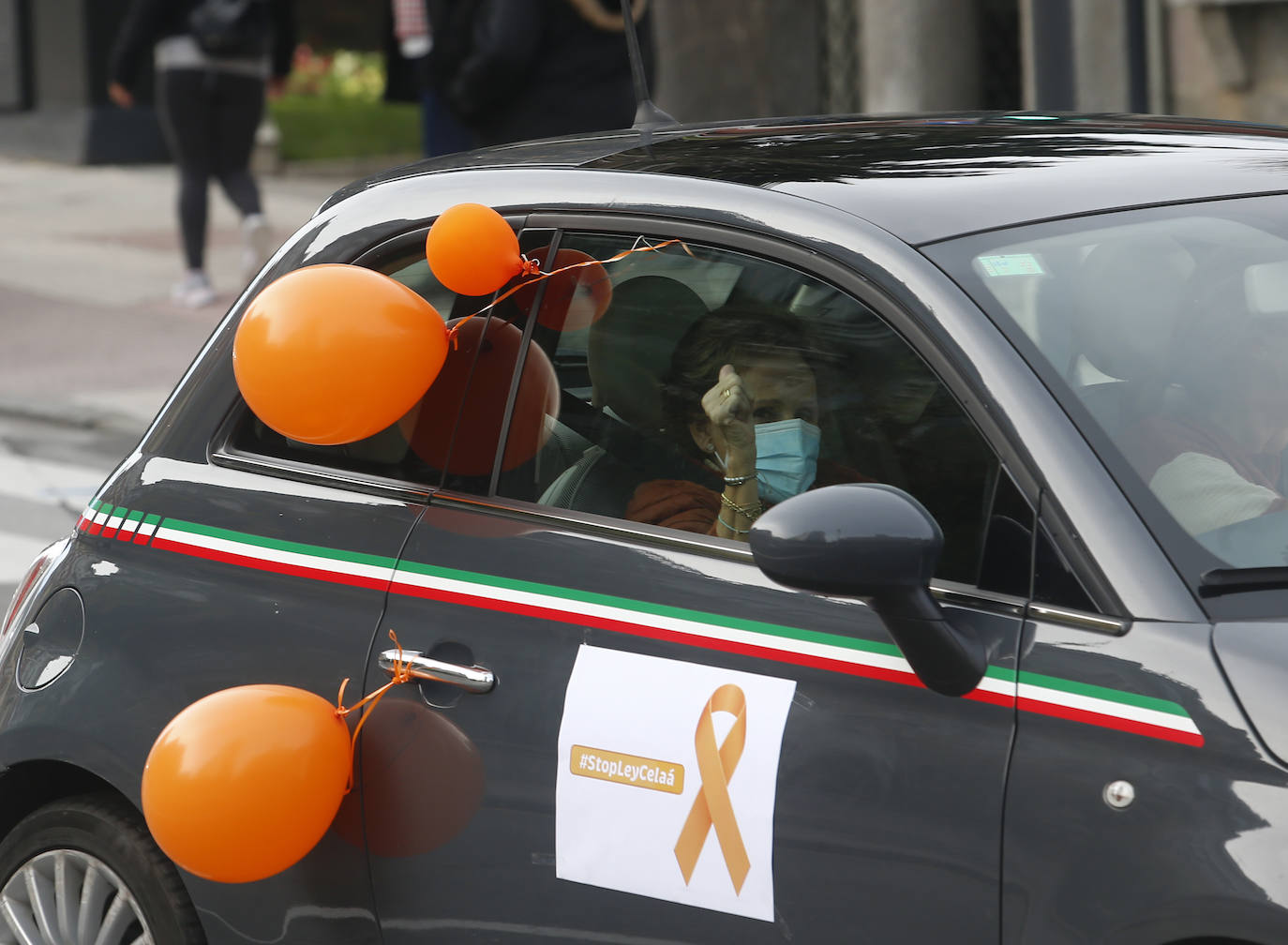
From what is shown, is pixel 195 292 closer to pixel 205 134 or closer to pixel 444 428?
pixel 205 134

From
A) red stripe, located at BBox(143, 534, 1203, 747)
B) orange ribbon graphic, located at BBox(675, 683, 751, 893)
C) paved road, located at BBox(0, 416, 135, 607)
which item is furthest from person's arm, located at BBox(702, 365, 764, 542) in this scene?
paved road, located at BBox(0, 416, 135, 607)

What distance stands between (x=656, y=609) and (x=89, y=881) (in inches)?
49.7

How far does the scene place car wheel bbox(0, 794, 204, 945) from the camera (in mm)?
3312

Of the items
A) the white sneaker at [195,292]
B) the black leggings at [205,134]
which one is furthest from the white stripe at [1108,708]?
the white sneaker at [195,292]

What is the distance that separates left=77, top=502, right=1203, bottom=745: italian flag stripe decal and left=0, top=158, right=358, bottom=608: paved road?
12.7ft

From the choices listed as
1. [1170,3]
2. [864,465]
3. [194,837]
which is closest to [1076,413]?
[864,465]

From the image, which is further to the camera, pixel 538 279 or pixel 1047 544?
pixel 538 279

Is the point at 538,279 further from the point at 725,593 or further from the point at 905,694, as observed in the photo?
the point at 905,694

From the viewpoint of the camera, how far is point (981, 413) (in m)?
2.57

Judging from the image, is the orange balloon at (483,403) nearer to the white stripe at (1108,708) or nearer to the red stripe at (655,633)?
the red stripe at (655,633)

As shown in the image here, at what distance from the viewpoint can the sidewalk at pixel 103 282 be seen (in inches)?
416

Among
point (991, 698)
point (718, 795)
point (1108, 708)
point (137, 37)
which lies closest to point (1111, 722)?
point (1108, 708)

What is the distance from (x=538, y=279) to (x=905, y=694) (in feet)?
3.29

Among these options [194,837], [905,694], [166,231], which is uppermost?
[905,694]
